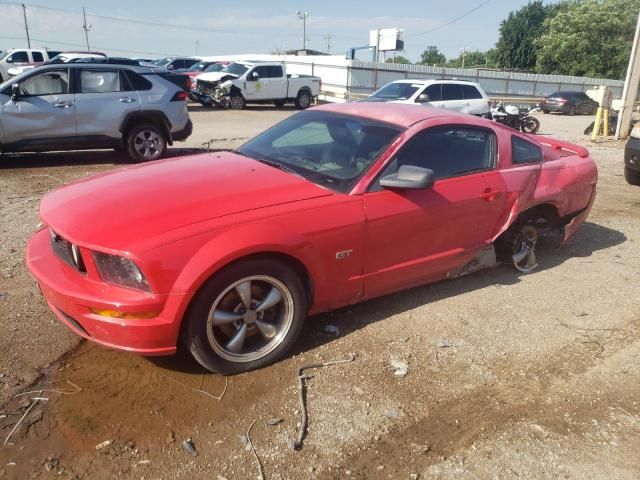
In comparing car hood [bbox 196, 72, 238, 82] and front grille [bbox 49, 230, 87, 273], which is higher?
car hood [bbox 196, 72, 238, 82]

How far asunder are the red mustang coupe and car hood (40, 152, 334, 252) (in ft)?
0.04

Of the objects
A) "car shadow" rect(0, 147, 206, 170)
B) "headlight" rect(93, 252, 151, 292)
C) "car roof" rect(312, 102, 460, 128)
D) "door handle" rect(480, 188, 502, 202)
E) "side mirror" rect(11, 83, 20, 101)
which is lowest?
"car shadow" rect(0, 147, 206, 170)

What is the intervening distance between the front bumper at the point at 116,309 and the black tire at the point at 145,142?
276 inches

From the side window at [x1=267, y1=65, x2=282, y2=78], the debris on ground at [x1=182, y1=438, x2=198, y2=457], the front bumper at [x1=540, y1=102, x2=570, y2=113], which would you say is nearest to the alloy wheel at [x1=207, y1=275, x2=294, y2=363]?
the debris on ground at [x1=182, y1=438, x2=198, y2=457]

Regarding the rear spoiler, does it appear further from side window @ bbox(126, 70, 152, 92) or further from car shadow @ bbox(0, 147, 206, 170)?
side window @ bbox(126, 70, 152, 92)

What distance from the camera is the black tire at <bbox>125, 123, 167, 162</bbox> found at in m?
9.46

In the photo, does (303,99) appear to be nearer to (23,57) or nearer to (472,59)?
(23,57)

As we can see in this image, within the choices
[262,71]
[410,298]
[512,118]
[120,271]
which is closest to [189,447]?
[120,271]

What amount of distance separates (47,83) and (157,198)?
7.20 meters

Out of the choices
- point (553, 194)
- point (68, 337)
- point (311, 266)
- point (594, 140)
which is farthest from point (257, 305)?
point (594, 140)

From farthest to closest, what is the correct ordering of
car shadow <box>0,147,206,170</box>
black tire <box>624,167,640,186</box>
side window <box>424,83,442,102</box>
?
side window <box>424,83,442,102</box>, car shadow <box>0,147,206,170</box>, black tire <box>624,167,640,186</box>

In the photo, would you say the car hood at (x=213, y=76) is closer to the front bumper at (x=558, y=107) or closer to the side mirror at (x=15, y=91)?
the side mirror at (x=15, y=91)

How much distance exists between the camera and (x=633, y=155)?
8523 mm

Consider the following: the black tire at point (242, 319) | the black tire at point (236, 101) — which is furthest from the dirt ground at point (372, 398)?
the black tire at point (236, 101)
